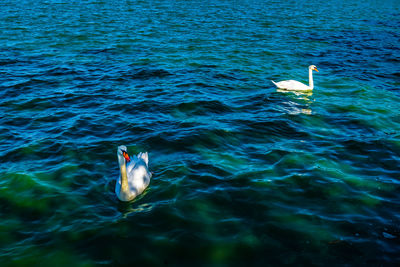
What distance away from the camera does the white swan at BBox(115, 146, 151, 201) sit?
28.4 feet

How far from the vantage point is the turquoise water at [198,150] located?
744 centimetres

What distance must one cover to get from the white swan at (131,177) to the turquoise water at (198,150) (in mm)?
246

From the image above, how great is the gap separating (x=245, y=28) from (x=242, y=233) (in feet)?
78.3

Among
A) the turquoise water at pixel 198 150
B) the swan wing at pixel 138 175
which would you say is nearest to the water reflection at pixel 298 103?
the turquoise water at pixel 198 150

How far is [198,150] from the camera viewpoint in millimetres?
11234

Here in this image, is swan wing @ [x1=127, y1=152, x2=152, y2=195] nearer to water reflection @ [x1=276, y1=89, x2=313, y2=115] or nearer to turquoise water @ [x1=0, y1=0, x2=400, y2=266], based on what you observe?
turquoise water @ [x1=0, y1=0, x2=400, y2=266]

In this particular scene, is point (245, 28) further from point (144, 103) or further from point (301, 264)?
point (301, 264)

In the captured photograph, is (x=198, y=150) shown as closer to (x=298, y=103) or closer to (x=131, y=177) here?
(x=131, y=177)

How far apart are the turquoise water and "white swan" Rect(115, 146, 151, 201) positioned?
0.25 m

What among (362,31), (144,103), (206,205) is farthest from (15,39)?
(362,31)

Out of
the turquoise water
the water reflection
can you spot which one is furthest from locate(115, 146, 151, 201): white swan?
the water reflection

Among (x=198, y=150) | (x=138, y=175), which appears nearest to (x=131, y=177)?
(x=138, y=175)

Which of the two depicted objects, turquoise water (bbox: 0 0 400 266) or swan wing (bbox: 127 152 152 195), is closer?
turquoise water (bbox: 0 0 400 266)

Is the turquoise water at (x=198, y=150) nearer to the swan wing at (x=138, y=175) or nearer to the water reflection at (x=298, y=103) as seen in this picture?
the water reflection at (x=298, y=103)
